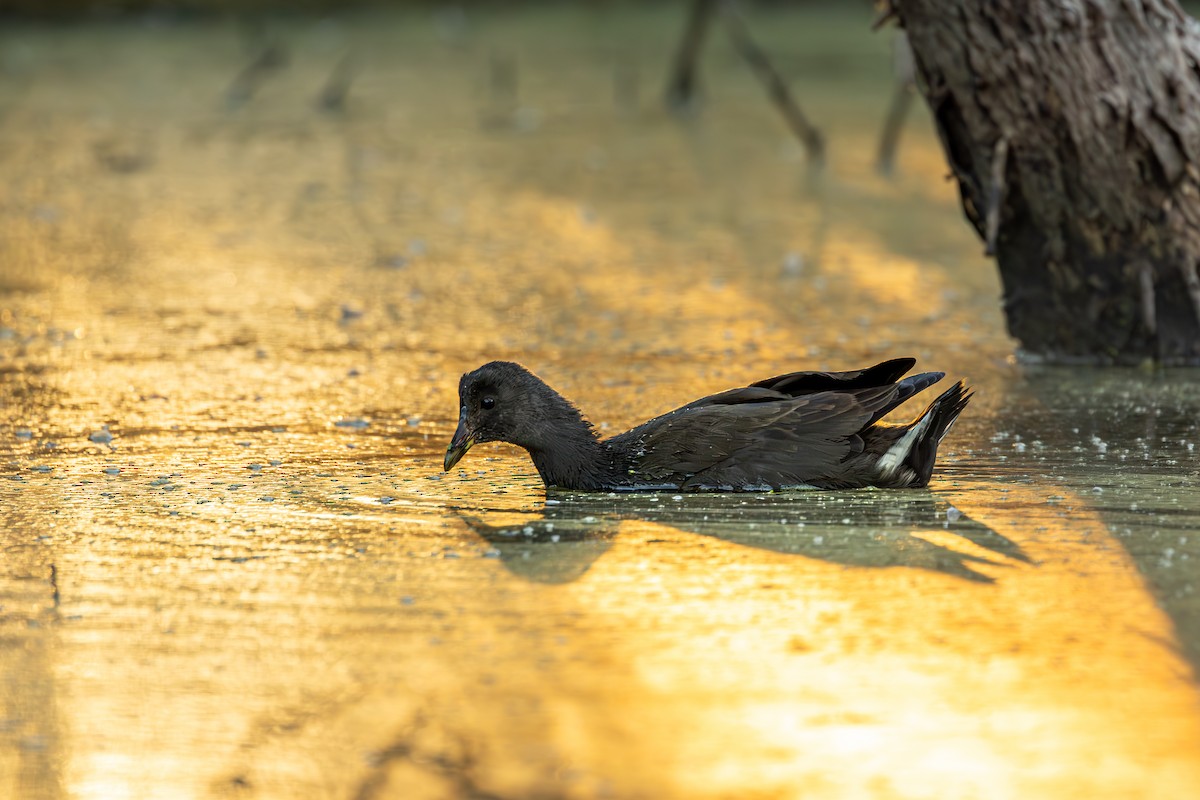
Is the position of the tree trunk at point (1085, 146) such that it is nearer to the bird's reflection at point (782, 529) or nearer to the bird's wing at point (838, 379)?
the bird's wing at point (838, 379)

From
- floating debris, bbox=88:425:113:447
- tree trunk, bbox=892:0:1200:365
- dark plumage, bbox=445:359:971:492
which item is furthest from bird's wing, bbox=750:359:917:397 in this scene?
floating debris, bbox=88:425:113:447

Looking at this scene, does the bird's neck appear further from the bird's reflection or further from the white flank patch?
the white flank patch

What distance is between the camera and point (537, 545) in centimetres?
462

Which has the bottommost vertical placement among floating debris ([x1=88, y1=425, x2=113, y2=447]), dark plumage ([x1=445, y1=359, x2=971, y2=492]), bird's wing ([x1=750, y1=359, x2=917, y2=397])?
floating debris ([x1=88, y1=425, x2=113, y2=447])

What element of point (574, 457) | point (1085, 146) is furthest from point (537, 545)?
point (1085, 146)

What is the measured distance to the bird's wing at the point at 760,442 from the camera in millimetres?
5008

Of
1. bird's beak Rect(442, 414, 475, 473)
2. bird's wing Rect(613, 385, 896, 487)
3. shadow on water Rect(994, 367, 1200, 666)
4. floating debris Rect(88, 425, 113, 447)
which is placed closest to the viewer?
shadow on water Rect(994, 367, 1200, 666)

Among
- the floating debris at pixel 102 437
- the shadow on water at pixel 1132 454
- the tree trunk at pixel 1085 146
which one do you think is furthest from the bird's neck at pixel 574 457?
the tree trunk at pixel 1085 146

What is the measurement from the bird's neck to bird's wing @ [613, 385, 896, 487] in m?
0.11

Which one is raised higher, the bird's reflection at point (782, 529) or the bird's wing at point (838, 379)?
Result: the bird's wing at point (838, 379)

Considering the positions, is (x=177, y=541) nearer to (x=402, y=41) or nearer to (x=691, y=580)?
(x=691, y=580)

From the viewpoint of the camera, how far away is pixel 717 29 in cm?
2389

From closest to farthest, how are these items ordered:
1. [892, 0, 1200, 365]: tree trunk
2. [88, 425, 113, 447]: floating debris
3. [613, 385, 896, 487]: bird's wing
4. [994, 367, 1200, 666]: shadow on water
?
1. [994, 367, 1200, 666]: shadow on water
2. [613, 385, 896, 487]: bird's wing
3. [88, 425, 113, 447]: floating debris
4. [892, 0, 1200, 365]: tree trunk

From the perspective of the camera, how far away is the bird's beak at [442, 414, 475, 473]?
16.9 feet
